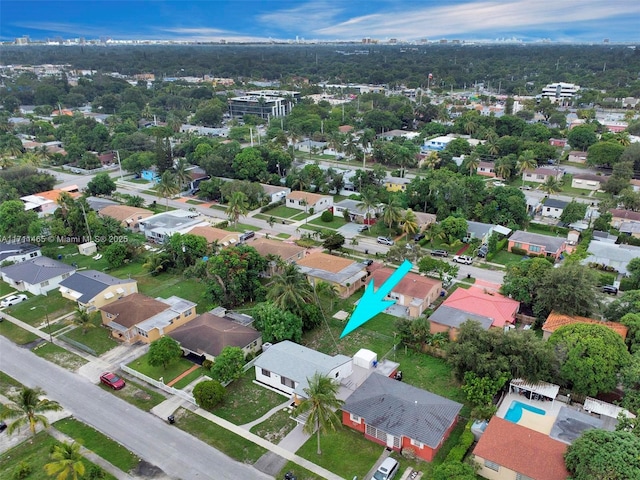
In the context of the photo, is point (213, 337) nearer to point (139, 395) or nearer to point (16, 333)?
point (139, 395)

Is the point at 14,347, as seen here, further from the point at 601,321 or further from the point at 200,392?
the point at 601,321

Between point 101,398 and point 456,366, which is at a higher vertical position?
point 456,366

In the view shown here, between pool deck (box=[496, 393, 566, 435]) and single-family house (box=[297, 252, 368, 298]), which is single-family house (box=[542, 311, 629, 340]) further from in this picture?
single-family house (box=[297, 252, 368, 298])

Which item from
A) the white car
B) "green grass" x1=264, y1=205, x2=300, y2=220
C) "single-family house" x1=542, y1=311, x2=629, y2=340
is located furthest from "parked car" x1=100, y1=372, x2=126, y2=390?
"green grass" x1=264, y1=205, x2=300, y2=220

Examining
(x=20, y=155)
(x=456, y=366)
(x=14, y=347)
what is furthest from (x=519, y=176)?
(x=20, y=155)

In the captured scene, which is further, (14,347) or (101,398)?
(14,347)

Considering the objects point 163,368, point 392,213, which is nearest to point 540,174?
point 392,213
